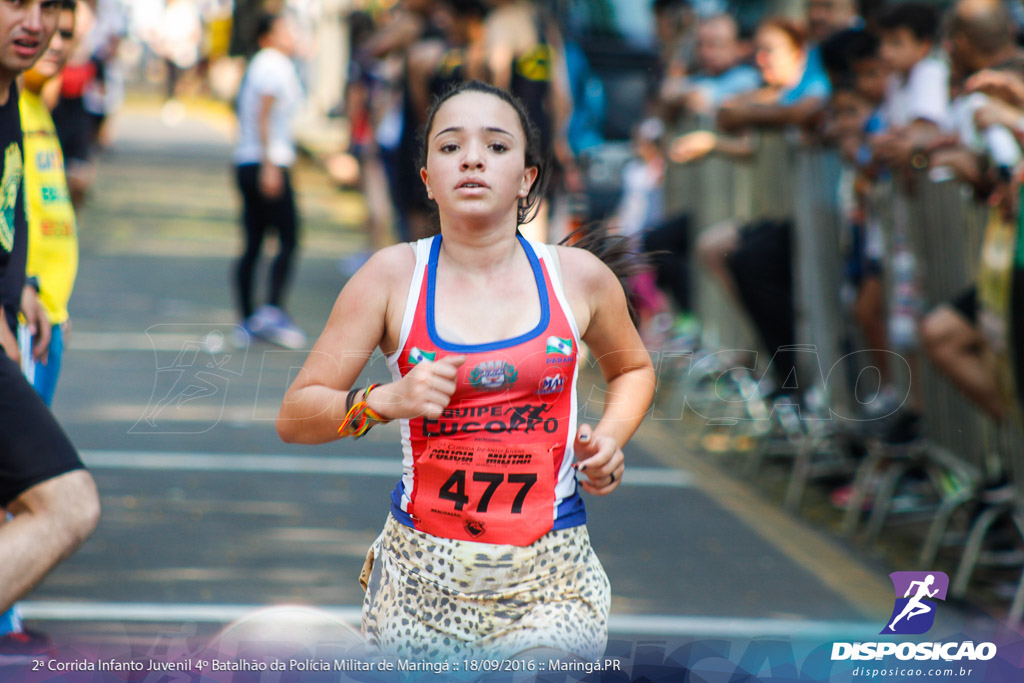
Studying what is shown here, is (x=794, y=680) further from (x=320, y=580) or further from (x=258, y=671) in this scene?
(x=320, y=580)

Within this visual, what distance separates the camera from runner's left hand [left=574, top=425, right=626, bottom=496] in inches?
99.2

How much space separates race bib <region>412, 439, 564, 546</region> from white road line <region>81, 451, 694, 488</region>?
3.93 meters

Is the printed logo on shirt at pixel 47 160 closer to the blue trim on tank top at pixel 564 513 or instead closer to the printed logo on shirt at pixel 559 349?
the blue trim on tank top at pixel 564 513

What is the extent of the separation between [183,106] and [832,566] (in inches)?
1119

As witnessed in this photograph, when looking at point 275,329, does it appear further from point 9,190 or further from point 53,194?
point 9,190

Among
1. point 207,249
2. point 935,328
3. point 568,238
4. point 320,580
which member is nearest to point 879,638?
point 568,238

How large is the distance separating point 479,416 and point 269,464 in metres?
4.27

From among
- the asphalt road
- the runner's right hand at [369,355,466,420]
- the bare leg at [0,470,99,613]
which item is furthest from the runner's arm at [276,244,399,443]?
the bare leg at [0,470,99,613]

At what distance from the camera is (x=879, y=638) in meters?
3.39

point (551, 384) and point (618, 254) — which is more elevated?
point (618, 254)

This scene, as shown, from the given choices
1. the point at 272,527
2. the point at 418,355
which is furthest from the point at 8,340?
the point at 272,527

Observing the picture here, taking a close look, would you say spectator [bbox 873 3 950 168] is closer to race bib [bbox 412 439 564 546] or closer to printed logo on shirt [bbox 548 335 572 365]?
printed logo on shirt [bbox 548 335 572 365]

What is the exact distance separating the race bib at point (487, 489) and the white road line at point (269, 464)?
3.93 m

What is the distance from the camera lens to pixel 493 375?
2.59 meters
